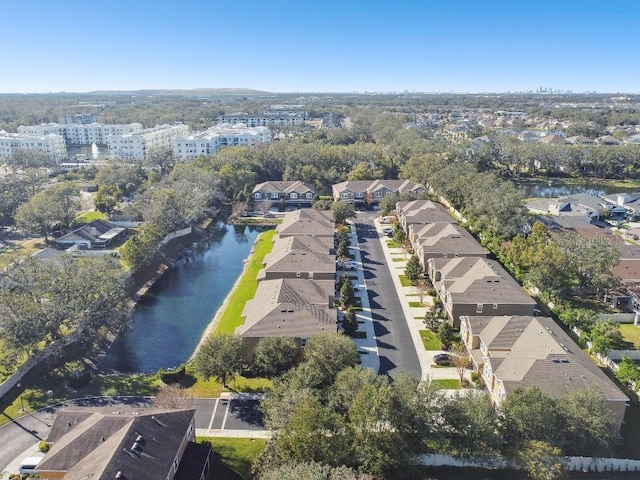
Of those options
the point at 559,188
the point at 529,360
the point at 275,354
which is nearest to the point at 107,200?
the point at 275,354

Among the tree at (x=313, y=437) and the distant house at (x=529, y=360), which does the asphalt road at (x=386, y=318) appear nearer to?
the distant house at (x=529, y=360)

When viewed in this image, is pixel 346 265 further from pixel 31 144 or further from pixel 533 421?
pixel 31 144

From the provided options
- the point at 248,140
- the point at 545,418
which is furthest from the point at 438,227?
the point at 248,140

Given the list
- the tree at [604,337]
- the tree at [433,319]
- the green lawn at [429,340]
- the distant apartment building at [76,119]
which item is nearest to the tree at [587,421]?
the tree at [604,337]

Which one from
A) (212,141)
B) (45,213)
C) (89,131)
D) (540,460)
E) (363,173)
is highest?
(212,141)

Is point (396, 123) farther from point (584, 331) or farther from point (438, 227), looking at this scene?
point (584, 331)

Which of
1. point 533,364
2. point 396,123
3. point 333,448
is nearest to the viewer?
point 333,448

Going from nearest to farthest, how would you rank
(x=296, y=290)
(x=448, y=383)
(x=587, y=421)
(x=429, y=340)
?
1. (x=587, y=421)
2. (x=448, y=383)
3. (x=429, y=340)
4. (x=296, y=290)
